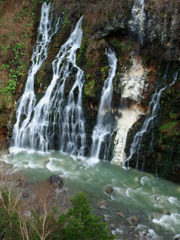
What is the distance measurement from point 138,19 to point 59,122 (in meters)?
8.39

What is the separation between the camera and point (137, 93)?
14445mm

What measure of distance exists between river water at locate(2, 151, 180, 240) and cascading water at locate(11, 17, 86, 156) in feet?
2.86

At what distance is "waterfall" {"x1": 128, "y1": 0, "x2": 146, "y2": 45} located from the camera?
14352 mm

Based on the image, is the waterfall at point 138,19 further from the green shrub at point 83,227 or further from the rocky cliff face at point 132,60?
the green shrub at point 83,227

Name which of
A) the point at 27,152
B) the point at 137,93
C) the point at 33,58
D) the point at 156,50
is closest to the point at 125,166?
the point at 137,93

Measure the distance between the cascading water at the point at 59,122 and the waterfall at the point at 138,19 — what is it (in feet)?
14.6

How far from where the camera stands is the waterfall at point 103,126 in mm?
14586

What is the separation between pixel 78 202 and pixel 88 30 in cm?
1390

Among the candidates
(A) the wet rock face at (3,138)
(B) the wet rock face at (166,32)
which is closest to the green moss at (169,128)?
(B) the wet rock face at (166,32)

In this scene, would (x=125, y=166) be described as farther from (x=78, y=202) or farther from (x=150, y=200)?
(x=78, y=202)

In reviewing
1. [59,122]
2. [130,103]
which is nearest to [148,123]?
[130,103]

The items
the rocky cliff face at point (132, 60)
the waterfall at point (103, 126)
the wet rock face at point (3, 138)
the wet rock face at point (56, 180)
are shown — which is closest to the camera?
the wet rock face at point (56, 180)

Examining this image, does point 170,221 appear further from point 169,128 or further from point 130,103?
point 130,103

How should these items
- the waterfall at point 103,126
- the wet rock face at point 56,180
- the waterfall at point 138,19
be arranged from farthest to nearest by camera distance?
1. the waterfall at point 103,126
2. the waterfall at point 138,19
3. the wet rock face at point 56,180
